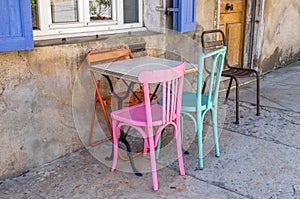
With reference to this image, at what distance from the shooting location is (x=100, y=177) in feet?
8.50

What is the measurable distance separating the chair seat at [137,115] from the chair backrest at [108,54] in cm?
55

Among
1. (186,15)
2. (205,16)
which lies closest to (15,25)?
(186,15)

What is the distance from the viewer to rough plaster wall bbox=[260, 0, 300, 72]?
547 centimetres

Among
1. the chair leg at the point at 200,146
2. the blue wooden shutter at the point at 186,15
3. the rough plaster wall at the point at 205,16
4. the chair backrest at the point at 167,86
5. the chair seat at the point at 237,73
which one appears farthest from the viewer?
the rough plaster wall at the point at 205,16

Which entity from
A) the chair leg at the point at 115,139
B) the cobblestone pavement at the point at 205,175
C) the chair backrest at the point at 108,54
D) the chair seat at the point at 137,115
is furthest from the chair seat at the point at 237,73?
the chair leg at the point at 115,139

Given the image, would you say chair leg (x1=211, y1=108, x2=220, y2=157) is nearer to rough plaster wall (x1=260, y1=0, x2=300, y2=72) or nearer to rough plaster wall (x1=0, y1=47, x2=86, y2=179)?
rough plaster wall (x1=0, y1=47, x2=86, y2=179)

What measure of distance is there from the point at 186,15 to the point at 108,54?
1109mm

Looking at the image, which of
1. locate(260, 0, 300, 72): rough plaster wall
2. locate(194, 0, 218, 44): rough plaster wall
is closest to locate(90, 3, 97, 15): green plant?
locate(194, 0, 218, 44): rough plaster wall

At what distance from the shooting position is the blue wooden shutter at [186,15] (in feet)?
11.6

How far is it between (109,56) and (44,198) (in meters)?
1.26

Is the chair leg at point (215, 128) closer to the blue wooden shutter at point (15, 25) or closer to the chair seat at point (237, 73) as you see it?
the chair seat at point (237, 73)

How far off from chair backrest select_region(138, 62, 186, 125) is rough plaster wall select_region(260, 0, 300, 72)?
3.48m

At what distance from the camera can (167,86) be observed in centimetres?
229

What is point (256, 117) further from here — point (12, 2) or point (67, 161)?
point (12, 2)
